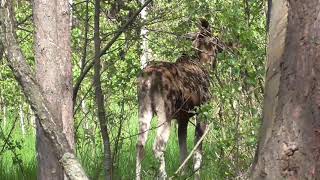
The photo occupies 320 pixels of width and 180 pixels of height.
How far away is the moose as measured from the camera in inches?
294

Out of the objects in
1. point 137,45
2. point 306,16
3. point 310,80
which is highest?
point 137,45

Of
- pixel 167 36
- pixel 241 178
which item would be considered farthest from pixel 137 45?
pixel 241 178

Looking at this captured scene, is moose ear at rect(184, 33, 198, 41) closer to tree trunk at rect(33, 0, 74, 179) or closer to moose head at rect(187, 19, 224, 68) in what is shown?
moose head at rect(187, 19, 224, 68)

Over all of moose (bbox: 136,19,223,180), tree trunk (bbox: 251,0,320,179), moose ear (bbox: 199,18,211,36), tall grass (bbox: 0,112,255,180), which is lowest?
tree trunk (bbox: 251,0,320,179)

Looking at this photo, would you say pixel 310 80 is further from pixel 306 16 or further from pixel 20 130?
pixel 20 130

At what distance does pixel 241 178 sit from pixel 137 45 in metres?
2.68

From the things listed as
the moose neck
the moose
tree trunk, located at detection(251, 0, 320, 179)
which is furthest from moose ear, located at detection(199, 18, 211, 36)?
tree trunk, located at detection(251, 0, 320, 179)

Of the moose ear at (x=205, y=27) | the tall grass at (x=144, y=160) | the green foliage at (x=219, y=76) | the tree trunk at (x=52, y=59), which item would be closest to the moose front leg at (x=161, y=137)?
the tall grass at (x=144, y=160)

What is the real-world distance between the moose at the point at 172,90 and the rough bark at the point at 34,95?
4.98 meters

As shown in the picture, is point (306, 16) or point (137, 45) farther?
point (137, 45)

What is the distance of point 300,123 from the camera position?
1675 millimetres

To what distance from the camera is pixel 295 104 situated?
5.51 feet

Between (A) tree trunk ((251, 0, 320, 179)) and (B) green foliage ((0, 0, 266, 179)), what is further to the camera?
(B) green foliage ((0, 0, 266, 179))

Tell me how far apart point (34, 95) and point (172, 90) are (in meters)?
5.60
